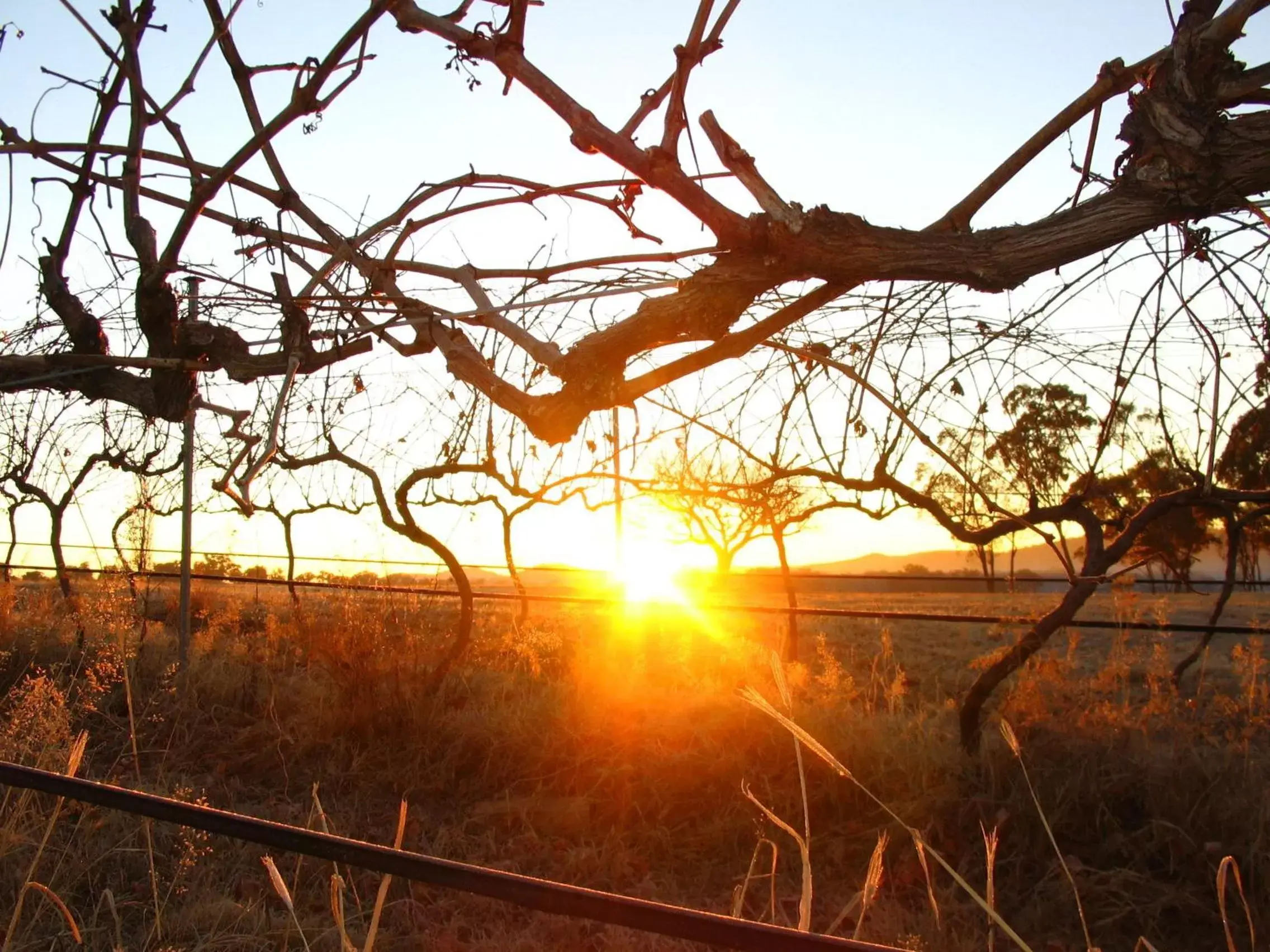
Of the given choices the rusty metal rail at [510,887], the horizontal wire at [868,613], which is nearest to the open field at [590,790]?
the horizontal wire at [868,613]

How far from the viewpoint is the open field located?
3502mm

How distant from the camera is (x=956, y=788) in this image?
169 inches

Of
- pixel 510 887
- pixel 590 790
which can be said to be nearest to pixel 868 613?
pixel 590 790

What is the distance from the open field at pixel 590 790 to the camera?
3502 mm

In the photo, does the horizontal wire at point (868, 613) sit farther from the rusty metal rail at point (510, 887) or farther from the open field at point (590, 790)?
the rusty metal rail at point (510, 887)

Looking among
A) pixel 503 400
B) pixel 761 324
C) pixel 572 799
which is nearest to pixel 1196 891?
pixel 572 799

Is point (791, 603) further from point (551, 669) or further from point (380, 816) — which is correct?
point (380, 816)

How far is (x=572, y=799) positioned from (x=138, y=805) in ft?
11.3

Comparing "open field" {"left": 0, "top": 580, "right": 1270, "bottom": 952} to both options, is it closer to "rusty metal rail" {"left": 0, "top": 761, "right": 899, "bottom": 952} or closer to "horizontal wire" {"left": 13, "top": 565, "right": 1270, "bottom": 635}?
"horizontal wire" {"left": 13, "top": 565, "right": 1270, "bottom": 635}

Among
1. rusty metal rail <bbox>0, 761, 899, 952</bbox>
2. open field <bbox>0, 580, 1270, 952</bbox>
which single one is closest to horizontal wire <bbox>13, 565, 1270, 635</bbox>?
open field <bbox>0, 580, 1270, 952</bbox>

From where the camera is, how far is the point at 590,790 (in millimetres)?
4629

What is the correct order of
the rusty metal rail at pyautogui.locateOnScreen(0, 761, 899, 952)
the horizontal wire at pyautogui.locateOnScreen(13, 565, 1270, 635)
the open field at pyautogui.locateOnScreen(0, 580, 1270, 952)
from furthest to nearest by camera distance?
1. the horizontal wire at pyautogui.locateOnScreen(13, 565, 1270, 635)
2. the open field at pyautogui.locateOnScreen(0, 580, 1270, 952)
3. the rusty metal rail at pyautogui.locateOnScreen(0, 761, 899, 952)

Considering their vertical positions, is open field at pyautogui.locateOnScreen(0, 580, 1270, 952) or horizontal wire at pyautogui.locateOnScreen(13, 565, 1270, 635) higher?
horizontal wire at pyautogui.locateOnScreen(13, 565, 1270, 635)

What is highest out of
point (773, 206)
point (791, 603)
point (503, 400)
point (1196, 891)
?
point (773, 206)
